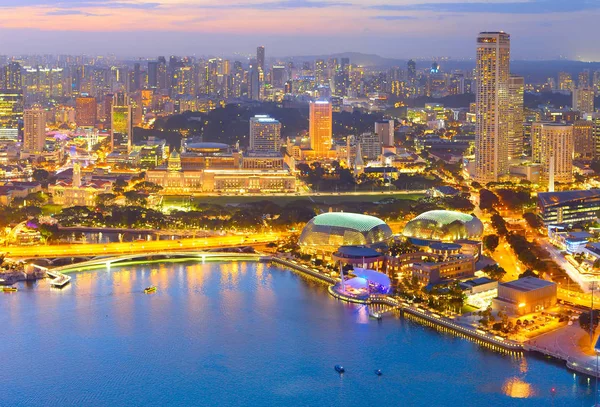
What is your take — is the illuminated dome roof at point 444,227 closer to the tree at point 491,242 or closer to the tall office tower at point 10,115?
the tree at point 491,242

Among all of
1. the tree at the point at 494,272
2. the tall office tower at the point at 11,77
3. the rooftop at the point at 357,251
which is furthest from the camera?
the tall office tower at the point at 11,77

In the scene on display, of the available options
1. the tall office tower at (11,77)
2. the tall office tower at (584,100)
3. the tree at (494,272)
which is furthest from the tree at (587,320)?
the tall office tower at (11,77)

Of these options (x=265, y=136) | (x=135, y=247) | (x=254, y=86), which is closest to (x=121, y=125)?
(x=265, y=136)

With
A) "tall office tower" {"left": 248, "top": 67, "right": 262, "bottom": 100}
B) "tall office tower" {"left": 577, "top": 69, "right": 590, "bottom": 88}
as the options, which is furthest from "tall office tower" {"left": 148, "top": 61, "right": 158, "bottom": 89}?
"tall office tower" {"left": 577, "top": 69, "right": 590, "bottom": 88}

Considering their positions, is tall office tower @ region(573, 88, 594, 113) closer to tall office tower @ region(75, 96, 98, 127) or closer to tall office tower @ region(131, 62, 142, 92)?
tall office tower @ region(75, 96, 98, 127)

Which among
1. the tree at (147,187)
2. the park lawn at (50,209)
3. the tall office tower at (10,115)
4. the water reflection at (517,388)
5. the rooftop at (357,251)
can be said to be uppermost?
the tall office tower at (10,115)

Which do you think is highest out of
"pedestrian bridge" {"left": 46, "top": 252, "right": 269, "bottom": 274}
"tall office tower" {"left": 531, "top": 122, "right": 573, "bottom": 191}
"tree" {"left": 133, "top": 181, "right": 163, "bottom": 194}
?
"tall office tower" {"left": 531, "top": 122, "right": 573, "bottom": 191}
